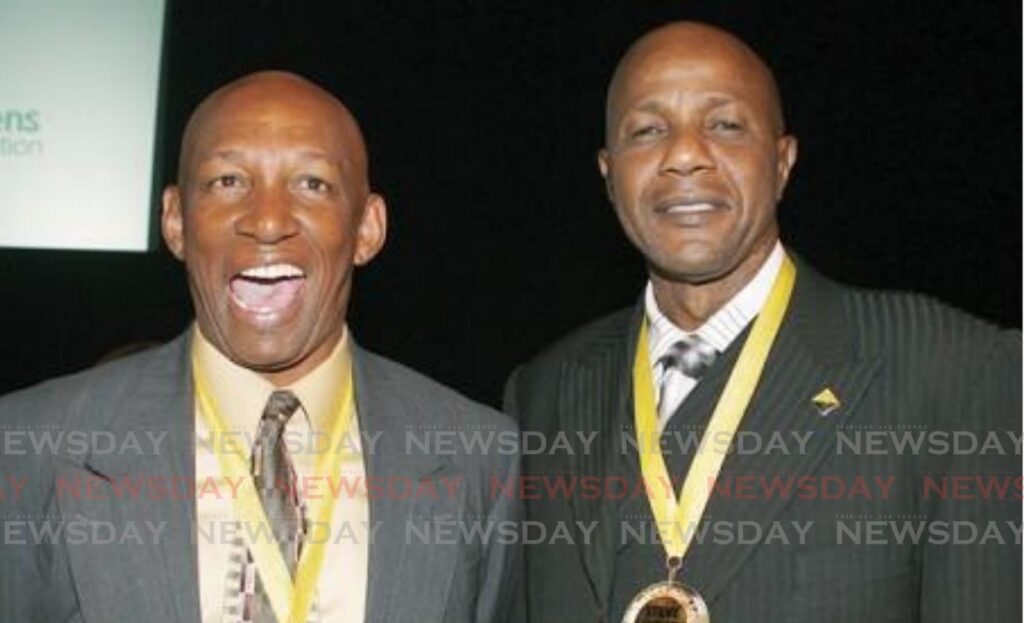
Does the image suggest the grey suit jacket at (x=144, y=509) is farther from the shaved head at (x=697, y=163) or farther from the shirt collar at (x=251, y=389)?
the shaved head at (x=697, y=163)

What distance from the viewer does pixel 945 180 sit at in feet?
19.2

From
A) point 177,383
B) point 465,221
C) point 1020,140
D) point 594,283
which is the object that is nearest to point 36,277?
point 465,221

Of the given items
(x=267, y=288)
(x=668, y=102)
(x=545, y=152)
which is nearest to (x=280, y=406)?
(x=267, y=288)

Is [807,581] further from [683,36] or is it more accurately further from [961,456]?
[683,36]

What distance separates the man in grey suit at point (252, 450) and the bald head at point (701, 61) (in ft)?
2.16

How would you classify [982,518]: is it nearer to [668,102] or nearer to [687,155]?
[687,155]

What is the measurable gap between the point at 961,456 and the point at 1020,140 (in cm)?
351

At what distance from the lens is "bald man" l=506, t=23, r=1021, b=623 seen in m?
2.67

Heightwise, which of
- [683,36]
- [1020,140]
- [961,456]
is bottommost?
[961,456]

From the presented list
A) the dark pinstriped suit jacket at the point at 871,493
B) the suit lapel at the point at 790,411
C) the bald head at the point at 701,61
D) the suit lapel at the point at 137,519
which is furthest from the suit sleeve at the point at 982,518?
the suit lapel at the point at 137,519

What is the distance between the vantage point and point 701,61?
9.87 feet

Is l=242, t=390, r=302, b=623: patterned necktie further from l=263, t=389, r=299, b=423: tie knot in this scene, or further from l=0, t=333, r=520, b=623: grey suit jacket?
l=0, t=333, r=520, b=623: grey suit jacket

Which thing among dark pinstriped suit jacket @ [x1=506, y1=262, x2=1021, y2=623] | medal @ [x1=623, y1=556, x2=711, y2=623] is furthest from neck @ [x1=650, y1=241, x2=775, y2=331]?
medal @ [x1=623, y1=556, x2=711, y2=623]

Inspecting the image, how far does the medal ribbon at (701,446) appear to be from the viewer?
2.78 metres
